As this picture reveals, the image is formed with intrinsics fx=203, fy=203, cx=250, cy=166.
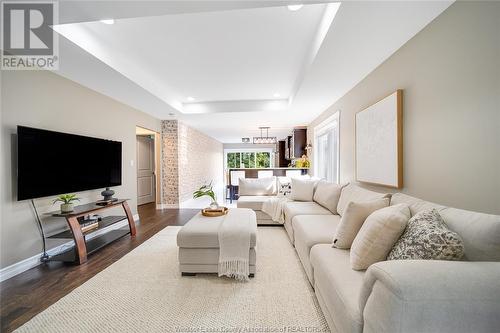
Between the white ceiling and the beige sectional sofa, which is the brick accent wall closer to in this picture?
the white ceiling

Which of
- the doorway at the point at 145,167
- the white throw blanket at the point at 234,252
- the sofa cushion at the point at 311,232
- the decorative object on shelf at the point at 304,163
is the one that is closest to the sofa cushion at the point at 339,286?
the sofa cushion at the point at 311,232

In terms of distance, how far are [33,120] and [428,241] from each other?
3.88 metres

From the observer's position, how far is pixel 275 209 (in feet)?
12.2

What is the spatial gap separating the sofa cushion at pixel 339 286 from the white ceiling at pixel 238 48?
1879 mm

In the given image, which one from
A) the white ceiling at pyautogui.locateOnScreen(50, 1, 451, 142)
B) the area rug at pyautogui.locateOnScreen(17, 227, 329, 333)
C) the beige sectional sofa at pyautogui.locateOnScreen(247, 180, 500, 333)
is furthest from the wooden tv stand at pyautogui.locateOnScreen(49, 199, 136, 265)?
the beige sectional sofa at pyautogui.locateOnScreen(247, 180, 500, 333)

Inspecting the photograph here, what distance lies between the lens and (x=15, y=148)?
223 cm

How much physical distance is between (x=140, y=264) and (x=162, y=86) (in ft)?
9.88

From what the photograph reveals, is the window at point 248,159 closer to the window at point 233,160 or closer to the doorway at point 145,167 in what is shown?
the window at point 233,160

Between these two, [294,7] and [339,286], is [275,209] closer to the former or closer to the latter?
[339,286]

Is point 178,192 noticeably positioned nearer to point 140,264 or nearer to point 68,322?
point 140,264

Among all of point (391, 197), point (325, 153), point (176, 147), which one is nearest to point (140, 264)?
point (391, 197)

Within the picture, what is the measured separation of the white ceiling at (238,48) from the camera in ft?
5.54

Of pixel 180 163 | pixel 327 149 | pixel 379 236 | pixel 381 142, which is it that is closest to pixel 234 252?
pixel 379 236

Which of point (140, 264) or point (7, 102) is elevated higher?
point (7, 102)
